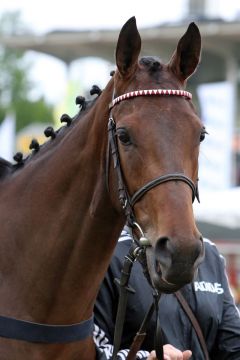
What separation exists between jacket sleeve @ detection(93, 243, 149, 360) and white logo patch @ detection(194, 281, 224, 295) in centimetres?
40

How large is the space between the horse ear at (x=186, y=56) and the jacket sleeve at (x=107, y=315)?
104cm

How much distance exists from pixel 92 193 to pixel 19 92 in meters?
58.5

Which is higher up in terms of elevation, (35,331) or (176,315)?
(35,331)

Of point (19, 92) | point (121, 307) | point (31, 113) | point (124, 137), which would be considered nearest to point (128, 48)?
point (124, 137)

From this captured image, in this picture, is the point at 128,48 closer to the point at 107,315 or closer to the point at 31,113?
the point at 107,315

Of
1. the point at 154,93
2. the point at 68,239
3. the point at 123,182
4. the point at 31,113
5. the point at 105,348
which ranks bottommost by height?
the point at 31,113

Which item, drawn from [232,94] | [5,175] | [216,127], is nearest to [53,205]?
[5,175]

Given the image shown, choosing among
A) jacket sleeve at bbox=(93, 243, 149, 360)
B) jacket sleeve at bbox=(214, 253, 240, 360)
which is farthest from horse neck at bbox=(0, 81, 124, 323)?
jacket sleeve at bbox=(214, 253, 240, 360)

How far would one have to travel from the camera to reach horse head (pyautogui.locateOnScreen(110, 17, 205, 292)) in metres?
3.01

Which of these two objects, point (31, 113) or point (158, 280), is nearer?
point (158, 280)

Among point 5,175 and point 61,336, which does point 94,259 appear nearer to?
point 61,336

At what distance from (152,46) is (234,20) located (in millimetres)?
2447

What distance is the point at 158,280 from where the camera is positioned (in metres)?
3.08

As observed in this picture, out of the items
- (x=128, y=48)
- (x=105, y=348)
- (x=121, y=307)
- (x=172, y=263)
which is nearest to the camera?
(x=172, y=263)
